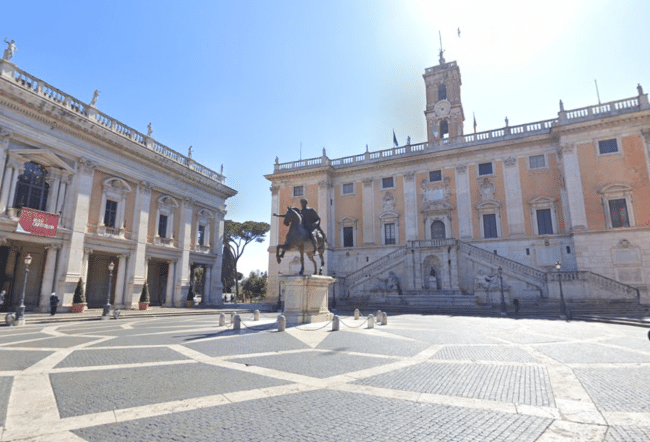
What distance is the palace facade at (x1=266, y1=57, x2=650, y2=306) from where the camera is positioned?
2577 cm

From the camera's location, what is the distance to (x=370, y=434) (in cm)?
345

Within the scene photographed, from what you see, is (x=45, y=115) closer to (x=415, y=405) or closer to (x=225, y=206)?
(x=225, y=206)

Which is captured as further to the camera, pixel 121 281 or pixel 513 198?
pixel 513 198

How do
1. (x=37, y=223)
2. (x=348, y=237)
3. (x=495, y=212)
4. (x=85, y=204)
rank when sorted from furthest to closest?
1. (x=348, y=237)
2. (x=495, y=212)
3. (x=85, y=204)
4. (x=37, y=223)

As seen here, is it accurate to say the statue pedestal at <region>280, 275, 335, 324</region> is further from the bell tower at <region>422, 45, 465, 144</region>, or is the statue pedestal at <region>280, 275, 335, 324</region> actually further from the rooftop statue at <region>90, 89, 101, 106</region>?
the bell tower at <region>422, 45, 465, 144</region>

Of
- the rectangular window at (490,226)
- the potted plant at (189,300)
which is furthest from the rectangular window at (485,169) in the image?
the potted plant at (189,300)

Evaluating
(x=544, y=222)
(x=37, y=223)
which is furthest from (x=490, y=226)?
(x=37, y=223)

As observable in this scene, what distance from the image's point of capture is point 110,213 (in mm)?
24453

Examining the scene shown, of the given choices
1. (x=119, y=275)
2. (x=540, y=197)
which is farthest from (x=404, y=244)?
(x=119, y=275)

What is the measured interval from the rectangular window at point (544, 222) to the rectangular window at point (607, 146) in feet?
20.2

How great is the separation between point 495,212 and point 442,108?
18.4 m

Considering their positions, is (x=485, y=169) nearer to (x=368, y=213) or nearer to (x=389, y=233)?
(x=389, y=233)

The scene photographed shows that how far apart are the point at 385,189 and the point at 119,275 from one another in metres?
25.4

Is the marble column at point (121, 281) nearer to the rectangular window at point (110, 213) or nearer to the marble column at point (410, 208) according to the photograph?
the rectangular window at point (110, 213)
